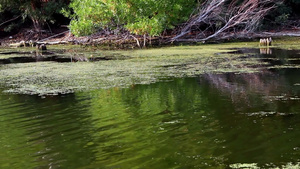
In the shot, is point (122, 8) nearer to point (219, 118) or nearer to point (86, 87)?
point (86, 87)

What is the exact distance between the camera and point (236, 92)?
5.88 meters

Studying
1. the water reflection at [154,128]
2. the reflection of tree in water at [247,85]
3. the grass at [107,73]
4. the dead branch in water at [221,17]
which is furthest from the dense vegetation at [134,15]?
the water reflection at [154,128]

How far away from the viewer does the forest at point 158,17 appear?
1513cm

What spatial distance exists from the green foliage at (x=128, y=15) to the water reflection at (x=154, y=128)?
8771 millimetres

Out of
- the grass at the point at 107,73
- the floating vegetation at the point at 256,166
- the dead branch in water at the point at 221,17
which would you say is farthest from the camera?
the dead branch in water at the point at 221,17

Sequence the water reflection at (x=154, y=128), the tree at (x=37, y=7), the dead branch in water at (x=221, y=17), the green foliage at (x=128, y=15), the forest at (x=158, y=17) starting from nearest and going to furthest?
the water reflection at (x=154, y=128)
the green foliage at (x=128, y=15)
the forest at (x=158, y=17)
the dead branch in water at (x=221, y=17)
the tree at (x=37, y=7)

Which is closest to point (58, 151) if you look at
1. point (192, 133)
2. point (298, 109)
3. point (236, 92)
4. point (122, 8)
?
point (192, 133)

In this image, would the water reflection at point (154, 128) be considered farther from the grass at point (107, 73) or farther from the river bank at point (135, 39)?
the river bank at point (135, 39)

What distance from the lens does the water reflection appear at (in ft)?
10.5

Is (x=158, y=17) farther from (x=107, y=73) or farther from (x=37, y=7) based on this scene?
(x=37, y=7)

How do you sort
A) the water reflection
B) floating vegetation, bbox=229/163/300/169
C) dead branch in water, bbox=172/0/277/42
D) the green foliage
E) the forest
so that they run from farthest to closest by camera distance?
dead branch in water, bbox=172/0/277/42 → the forest → the green foliage → the water reflection → floating vegetation, bbox=229/163/300/169

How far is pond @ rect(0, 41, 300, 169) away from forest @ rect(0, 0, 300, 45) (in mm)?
7302

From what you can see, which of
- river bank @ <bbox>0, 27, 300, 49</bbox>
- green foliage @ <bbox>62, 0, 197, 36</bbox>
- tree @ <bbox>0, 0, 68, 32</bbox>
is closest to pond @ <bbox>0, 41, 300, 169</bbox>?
green foliage @ <bbox>62, 0, 197, 36</bbox>

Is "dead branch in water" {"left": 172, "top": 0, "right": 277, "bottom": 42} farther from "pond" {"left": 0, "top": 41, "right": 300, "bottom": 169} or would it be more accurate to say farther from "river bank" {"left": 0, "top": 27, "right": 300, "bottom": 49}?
"pond" {"left": 0, "top": 41, "right": 300, "bottom": 169}
